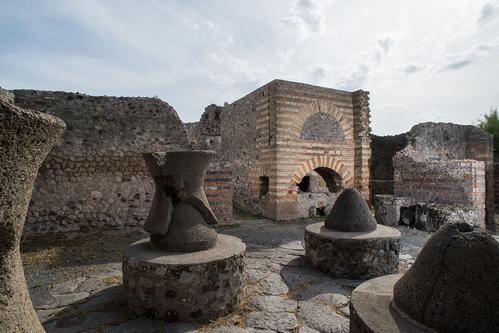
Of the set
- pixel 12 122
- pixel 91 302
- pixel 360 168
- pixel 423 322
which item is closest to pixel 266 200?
pixel 360 168

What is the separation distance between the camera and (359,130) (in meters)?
8.91

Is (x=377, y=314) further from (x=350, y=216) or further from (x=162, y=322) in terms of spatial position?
(x=350, y=216)

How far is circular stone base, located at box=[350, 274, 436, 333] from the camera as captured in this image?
145 centimetres

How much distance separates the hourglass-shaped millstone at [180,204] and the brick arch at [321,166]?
4.97m

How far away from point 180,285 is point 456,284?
7.20 ft

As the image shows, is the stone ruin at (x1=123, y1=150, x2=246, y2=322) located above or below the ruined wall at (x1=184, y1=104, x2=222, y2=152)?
below

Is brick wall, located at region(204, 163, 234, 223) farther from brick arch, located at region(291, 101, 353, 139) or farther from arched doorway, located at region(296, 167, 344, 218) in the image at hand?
A: brick arch, located at region(291, 101, 353, 139)

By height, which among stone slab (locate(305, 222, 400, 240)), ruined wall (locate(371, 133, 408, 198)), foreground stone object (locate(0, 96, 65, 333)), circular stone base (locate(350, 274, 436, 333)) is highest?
ruined wall (locate(371, 133, 408, 198))

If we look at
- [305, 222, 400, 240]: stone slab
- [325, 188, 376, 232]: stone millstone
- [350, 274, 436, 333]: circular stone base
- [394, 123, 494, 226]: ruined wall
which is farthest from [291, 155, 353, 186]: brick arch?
[350, 274, 436, 333]: circular stone base

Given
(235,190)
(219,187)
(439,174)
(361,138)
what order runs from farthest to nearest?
1. (235,190)
2. (361,138)
3. (439,174)
4. (219,187)

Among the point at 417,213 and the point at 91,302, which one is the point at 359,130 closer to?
the point at 417,213

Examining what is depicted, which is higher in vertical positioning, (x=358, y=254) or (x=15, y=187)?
(x=15, y=187)

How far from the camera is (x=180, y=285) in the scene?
2.80m

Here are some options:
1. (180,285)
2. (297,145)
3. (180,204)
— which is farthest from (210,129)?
(180,285)
